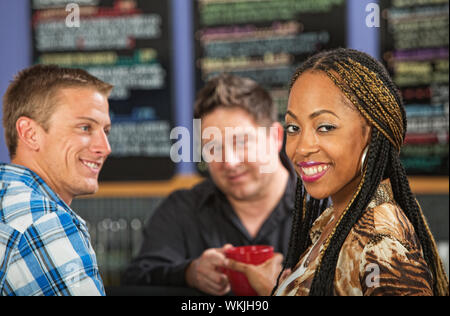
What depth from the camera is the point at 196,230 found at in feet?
6.99

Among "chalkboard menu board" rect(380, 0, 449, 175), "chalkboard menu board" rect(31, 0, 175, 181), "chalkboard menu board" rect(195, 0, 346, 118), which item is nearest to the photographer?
"chalkboard menu board" rect(380, 0, 449, 175)

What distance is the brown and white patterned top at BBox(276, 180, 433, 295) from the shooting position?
0.81 metres

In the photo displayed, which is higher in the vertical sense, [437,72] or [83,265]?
[437,72]

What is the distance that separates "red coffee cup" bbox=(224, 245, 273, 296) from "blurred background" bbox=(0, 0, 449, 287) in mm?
1622

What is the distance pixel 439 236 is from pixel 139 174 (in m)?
1.72

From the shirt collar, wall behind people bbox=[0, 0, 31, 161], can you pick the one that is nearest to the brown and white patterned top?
the shirt collar

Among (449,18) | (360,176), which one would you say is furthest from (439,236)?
(360,176)

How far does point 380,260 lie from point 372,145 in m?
0.24

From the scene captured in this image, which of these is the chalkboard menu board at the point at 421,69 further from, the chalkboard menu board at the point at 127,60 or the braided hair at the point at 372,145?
the braided hair at the point at 372,145

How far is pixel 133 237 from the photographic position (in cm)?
297

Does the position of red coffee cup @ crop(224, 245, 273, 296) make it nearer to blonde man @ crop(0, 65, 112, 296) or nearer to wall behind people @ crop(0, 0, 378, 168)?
blonde man @ crop(0, 65, 112, 296)

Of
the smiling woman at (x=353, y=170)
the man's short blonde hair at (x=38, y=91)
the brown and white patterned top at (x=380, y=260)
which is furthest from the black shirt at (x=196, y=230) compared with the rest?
the brown and white patterned top at (x=380, y=260)

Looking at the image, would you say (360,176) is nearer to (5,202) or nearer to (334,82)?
(334,82)
